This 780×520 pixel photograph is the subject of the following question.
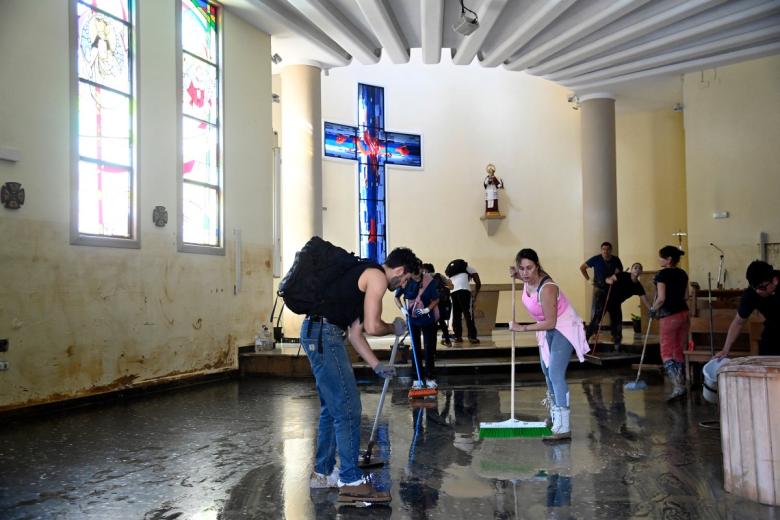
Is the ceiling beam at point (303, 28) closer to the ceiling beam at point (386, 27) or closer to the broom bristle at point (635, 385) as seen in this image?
the ceiling beam at point (386, 27)

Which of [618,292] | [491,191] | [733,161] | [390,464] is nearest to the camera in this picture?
[390,464]

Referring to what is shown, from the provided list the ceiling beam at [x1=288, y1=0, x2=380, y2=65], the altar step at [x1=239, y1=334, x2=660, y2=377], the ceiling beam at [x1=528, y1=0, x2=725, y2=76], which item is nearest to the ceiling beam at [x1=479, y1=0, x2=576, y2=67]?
the ceiling beam at [x1=528, y1=0, x2=725, y2=76]

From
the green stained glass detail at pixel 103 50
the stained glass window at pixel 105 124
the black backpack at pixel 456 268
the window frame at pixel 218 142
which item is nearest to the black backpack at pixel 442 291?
the black backpack at pixel 456 268

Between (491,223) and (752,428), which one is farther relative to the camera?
(491,223)

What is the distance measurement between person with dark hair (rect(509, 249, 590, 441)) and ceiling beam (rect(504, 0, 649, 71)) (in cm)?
591

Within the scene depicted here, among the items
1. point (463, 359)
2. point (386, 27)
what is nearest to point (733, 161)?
point (463, 359)

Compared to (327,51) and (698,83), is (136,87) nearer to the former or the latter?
(327,51)

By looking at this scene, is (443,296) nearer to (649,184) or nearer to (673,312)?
(673,312)

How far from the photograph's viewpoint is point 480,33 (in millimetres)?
10586

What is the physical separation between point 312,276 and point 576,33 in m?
8.35

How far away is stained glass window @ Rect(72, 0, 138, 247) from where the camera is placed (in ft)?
25.4

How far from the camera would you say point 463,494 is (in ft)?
12.8

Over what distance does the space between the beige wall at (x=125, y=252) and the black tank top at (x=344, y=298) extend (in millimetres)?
4464

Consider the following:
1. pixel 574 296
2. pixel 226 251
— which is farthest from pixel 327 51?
pixel 574 296
